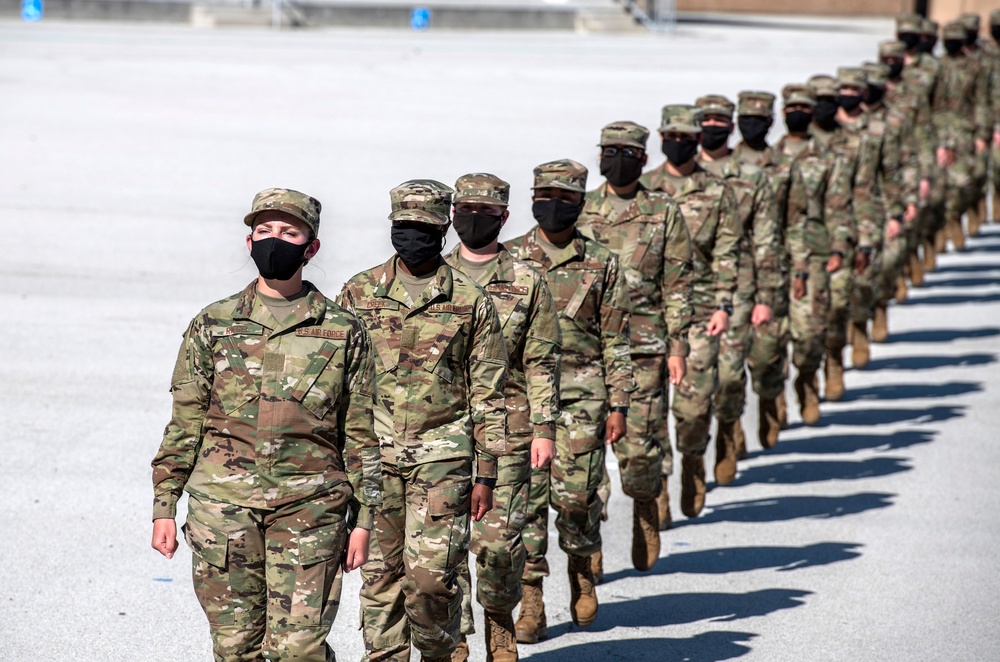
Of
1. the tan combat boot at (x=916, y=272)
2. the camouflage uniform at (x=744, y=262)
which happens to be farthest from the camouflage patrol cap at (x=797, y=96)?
the tan combat boot at (x=916, y=272)

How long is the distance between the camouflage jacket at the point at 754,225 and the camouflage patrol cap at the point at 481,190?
14.9 ft

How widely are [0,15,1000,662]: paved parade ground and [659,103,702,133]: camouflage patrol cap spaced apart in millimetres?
2617

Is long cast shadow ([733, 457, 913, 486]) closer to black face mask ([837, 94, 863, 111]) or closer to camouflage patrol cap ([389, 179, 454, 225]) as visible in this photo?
black face mask ([837, 94, 863, 111])

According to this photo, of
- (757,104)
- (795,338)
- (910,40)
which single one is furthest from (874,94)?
(910,40)

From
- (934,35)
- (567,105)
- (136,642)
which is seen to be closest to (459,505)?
(136,642)

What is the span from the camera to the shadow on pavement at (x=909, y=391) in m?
16.0

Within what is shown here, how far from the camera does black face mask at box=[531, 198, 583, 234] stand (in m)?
9.34

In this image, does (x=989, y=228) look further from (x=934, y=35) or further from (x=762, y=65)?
(x=762, y=65)

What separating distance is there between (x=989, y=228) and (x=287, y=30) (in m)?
18.3

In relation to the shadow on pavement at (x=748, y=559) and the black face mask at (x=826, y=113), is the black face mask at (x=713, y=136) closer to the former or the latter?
the black face mask at (x=826, y=113)

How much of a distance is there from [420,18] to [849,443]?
1110 inches

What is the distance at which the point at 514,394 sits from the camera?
8688mm

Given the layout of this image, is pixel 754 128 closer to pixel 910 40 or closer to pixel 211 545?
pixel 211 545

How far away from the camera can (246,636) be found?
6.82 meters
